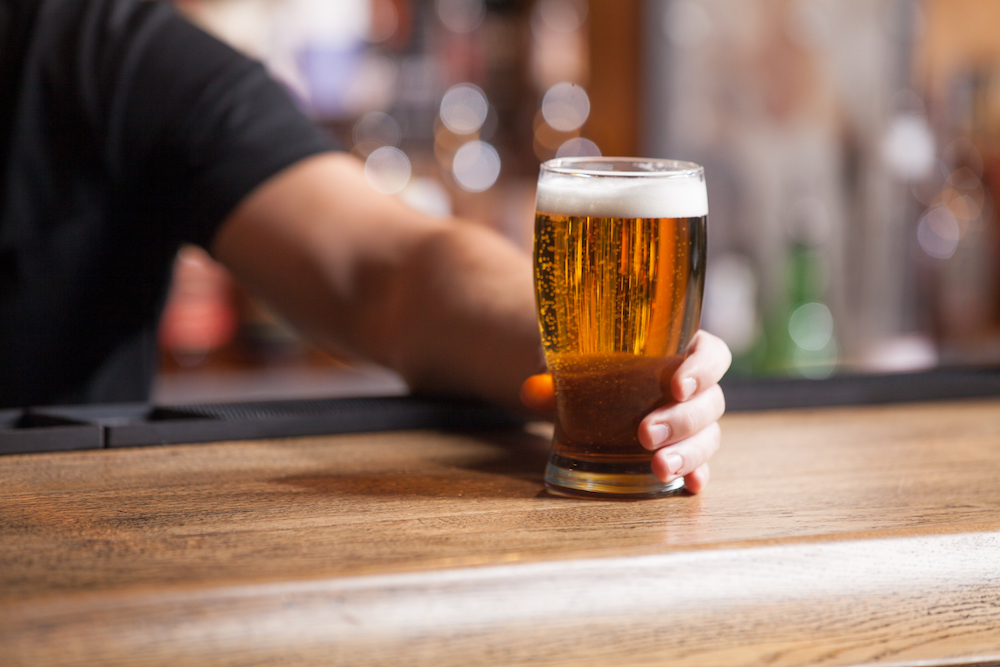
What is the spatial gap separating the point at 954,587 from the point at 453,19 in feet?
9.04

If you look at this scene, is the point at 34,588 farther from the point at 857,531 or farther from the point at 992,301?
the point at 992,301

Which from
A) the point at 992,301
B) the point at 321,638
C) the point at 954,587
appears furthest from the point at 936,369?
the point at 992,301

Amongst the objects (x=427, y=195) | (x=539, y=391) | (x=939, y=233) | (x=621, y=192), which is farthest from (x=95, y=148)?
(x=939, y=233)

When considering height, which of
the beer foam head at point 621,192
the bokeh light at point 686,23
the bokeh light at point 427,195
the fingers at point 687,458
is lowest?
the fingers at point 687,458

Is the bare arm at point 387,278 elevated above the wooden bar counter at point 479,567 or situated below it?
above

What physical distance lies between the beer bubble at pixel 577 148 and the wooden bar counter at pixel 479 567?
7.23 ft

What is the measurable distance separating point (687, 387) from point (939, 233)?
2.55m

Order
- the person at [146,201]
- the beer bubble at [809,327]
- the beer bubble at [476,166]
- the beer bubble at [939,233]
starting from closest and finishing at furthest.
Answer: the person at [146,201], the beer bubble at [809,327], the beer bubble at [939,233], the beer bubble at [476,166]

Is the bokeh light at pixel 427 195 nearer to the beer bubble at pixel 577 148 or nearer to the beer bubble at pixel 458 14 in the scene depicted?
the beer bubble at pixel 577 148

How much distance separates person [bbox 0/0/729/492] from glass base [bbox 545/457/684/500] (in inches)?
19.1

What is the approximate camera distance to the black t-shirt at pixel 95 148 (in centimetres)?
123

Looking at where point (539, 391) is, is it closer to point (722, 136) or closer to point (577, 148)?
point (722, 136)

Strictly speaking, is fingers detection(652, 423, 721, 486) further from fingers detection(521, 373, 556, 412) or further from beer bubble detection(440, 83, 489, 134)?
beer bubble detection(440, 83, 489, 134)

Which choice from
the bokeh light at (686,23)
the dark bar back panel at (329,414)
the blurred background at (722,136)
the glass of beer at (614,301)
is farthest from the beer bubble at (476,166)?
the glass of beer at (614,301)
